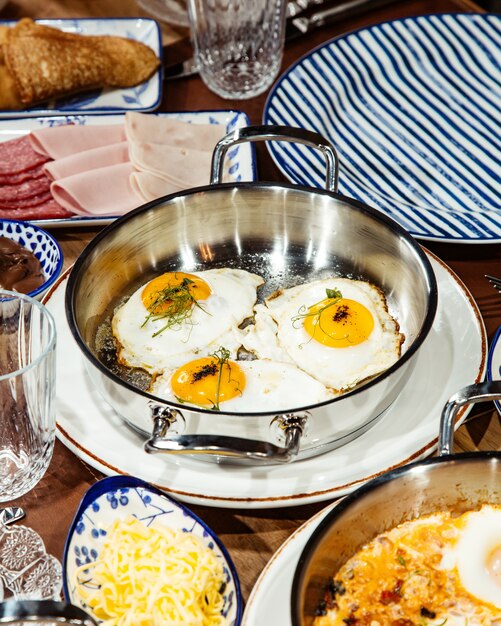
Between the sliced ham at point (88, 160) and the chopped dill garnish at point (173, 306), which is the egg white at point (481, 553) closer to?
the chopped dill garnish at point (173, 306)

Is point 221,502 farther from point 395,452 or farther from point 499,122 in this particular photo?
point 499,122

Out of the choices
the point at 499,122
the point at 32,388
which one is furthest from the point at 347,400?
the point at 499,122

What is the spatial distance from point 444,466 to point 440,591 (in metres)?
0.19

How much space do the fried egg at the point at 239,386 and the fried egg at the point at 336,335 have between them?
0.19 ft

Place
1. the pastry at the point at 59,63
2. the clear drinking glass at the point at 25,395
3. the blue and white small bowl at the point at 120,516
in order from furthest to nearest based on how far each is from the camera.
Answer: the pastry at the point at 59,63, the clear drinking glass at the point at 25,395, the blue and white small bowl at the point at 120,516

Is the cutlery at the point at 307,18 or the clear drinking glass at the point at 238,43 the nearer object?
the clear drinking glass at the point at 238,43

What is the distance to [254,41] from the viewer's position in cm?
267

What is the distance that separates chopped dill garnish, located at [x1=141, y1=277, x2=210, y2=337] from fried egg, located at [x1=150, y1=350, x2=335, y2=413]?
156mm

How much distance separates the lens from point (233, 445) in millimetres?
1272

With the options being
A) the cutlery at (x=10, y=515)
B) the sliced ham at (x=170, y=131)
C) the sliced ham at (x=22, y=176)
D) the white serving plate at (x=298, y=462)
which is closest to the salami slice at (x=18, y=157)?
the sliced ham at (x=22, y=176)

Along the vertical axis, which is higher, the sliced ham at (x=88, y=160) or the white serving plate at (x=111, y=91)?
the white serving plate at (x=111, y=91)

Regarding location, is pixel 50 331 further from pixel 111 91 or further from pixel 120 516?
pixel 111 91

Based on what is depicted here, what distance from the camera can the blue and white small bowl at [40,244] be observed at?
1922 mm

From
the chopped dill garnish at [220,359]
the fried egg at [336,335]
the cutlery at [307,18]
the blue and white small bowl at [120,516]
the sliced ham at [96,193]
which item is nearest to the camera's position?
the blue and white small bowl at [120,516]
